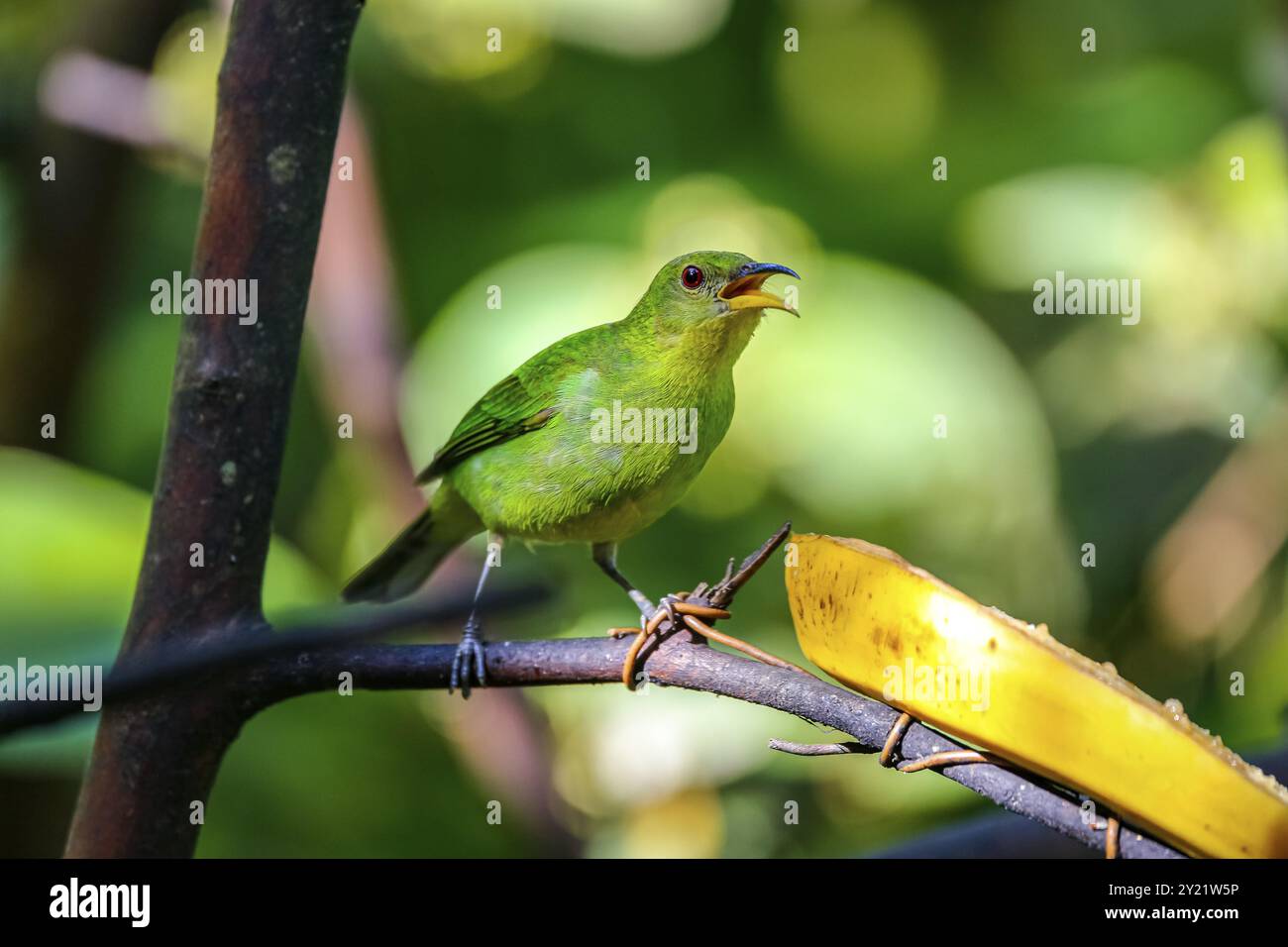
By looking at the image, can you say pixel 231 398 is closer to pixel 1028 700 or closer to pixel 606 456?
pixel 606 456

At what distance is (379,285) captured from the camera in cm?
361

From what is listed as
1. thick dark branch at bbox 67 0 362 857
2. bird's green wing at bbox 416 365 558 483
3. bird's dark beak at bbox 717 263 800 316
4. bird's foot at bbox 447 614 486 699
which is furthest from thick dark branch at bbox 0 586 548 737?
bird's green wing at bbox 416 365 558 483

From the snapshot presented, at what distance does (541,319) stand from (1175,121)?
2.80m

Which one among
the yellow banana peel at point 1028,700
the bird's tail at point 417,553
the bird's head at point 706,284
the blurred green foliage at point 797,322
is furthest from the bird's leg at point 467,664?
the blurred green foliage at point 797,322

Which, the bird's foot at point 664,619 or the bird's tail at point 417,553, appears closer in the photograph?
the bird's foot at point 664,619

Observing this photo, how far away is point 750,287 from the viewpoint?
226 centimetres

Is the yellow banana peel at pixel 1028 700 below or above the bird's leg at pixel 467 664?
below

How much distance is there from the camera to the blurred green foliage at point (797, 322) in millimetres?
3895

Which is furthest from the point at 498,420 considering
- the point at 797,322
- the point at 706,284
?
the point at 797,322

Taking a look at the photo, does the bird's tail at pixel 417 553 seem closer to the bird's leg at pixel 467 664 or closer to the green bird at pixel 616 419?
the green bird at pixel 616 419

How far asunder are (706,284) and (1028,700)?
121 centimetres

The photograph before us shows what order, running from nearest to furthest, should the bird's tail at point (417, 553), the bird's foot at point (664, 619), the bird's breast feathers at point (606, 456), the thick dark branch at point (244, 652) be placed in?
the thick dark branch at point (244, 652) < the bird's foot at point (664, 619) < the bird's breast feathers at point (606, 456) < the bird's tail at point (417, 553)

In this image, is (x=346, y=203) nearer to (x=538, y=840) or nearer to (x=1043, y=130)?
(x=538, y=840)

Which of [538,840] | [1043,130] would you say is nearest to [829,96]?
[1043,130]
